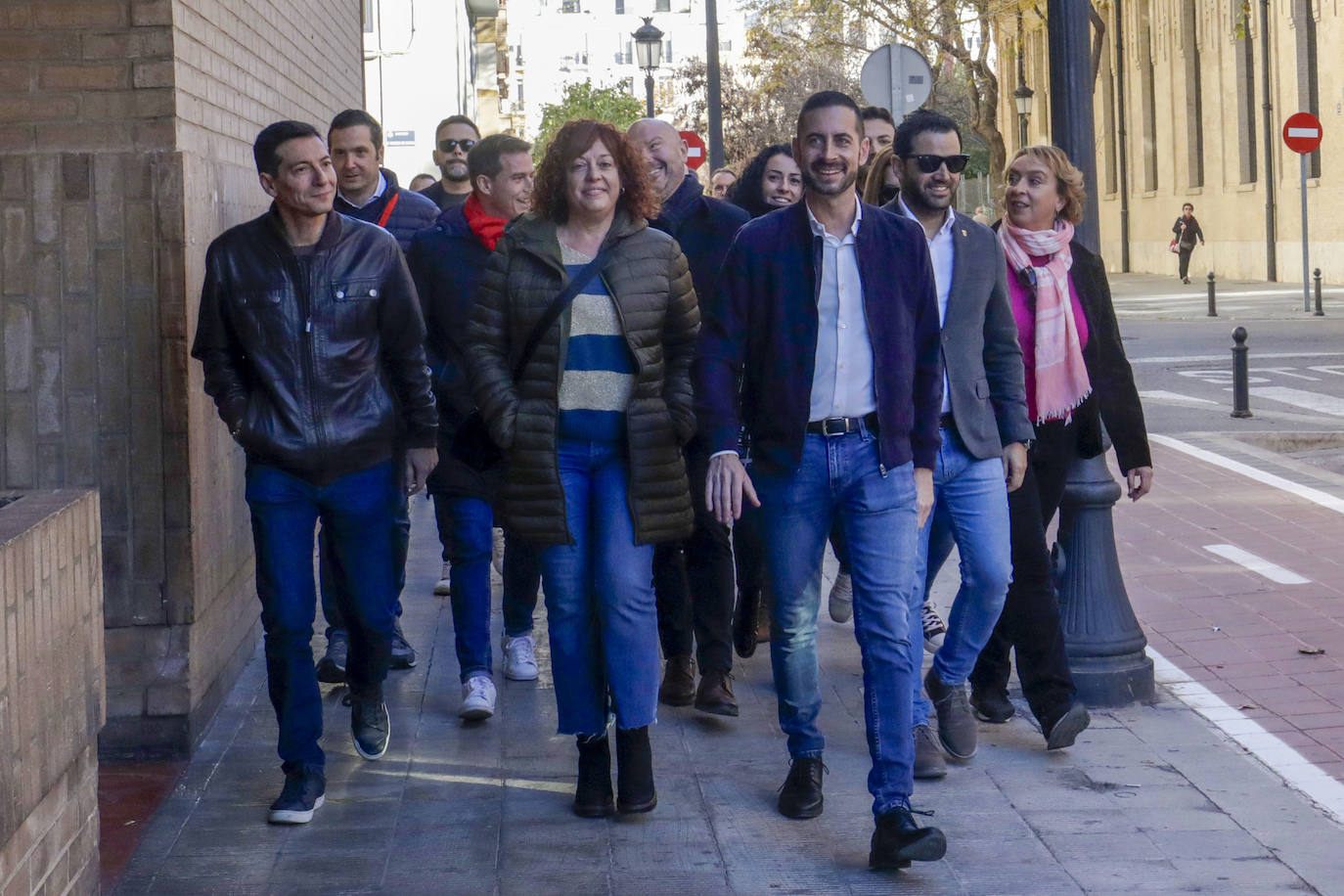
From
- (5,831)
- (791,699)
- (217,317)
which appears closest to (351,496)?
(217,317)

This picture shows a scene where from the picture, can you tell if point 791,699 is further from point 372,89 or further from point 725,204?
point 372,89

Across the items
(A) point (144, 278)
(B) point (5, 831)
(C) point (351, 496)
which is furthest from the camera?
(A) point (144, 278)

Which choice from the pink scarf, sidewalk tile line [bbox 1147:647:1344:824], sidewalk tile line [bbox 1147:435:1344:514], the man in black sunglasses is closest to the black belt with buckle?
the pink scarf

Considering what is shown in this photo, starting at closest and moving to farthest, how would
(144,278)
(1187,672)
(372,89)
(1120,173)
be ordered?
(144,278)
(1187,672)
(372,89)
(1120,173)

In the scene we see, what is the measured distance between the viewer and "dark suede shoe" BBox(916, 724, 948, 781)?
5695 mm

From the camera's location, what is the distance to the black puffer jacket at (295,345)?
537cm

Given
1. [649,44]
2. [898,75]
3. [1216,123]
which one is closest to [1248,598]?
Result: [898,75]

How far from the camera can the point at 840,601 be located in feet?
26.6

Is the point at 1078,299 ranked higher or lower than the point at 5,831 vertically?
higher

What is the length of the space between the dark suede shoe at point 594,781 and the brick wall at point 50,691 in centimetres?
148

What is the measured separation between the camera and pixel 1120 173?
50781 millimetres

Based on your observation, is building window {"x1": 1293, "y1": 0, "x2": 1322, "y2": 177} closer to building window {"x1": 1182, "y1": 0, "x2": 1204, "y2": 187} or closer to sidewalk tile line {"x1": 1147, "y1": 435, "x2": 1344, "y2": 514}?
building window {"x1": 1182, "y1": 0, "x2": 1204, "y2": 187}

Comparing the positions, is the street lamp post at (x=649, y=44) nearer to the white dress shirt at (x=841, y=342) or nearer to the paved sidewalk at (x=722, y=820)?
the paved sidewalk at (x=722, y=820)

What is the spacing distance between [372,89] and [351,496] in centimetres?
2266
